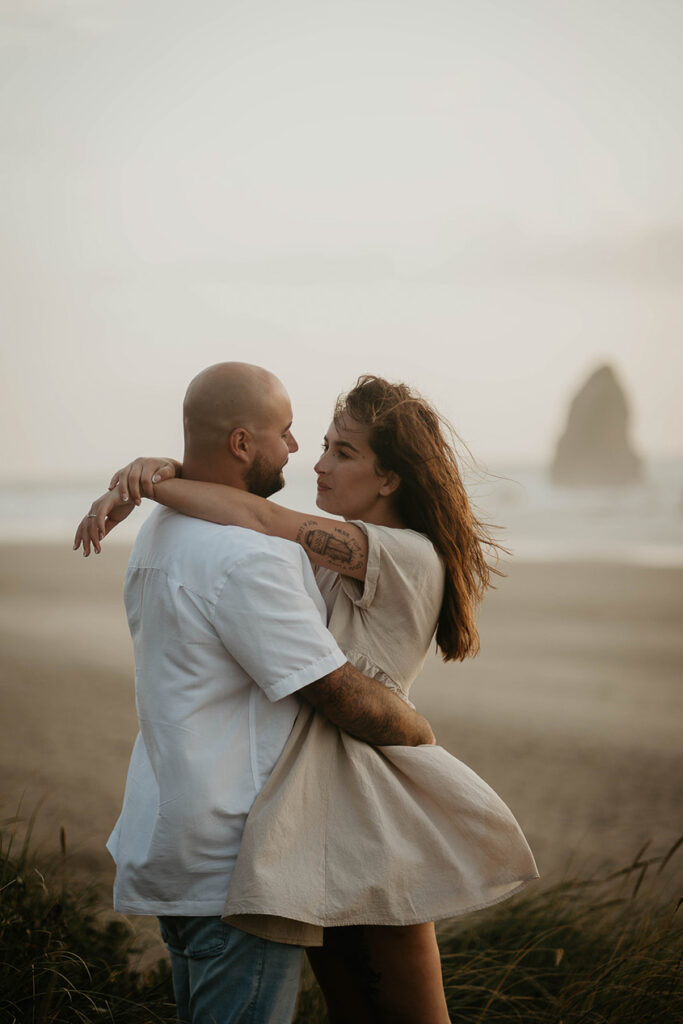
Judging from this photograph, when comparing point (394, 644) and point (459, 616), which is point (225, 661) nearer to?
point (394, 644)

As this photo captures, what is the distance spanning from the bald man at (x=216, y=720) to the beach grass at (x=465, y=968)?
2.26ft

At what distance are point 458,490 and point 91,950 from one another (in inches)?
82.0

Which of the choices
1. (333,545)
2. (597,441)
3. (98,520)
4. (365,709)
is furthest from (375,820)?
(597,441)

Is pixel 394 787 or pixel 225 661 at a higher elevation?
pixel 225 661

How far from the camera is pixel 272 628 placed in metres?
2.31

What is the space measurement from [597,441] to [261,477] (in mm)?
50895

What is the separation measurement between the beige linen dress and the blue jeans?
51mm

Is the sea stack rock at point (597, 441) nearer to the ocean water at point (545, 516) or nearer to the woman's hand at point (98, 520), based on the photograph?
the ocean water at point (545, 516)

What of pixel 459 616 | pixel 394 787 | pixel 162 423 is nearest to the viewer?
pixel 394 787

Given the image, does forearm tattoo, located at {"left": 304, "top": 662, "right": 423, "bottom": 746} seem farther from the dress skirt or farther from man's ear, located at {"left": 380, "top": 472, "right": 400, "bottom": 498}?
man's ear, located at {"left": 380, "top": 472, "right": 400, "bottom": 498}

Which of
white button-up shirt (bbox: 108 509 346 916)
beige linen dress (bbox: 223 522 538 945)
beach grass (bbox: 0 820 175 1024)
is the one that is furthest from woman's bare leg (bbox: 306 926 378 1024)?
beach grass (bbox: 0 820 175 1024)

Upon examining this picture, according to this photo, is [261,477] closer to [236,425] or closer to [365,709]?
[236,425]

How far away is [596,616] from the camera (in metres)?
21.5

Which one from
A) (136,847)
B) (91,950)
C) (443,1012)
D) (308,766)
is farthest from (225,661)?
(91,950)
